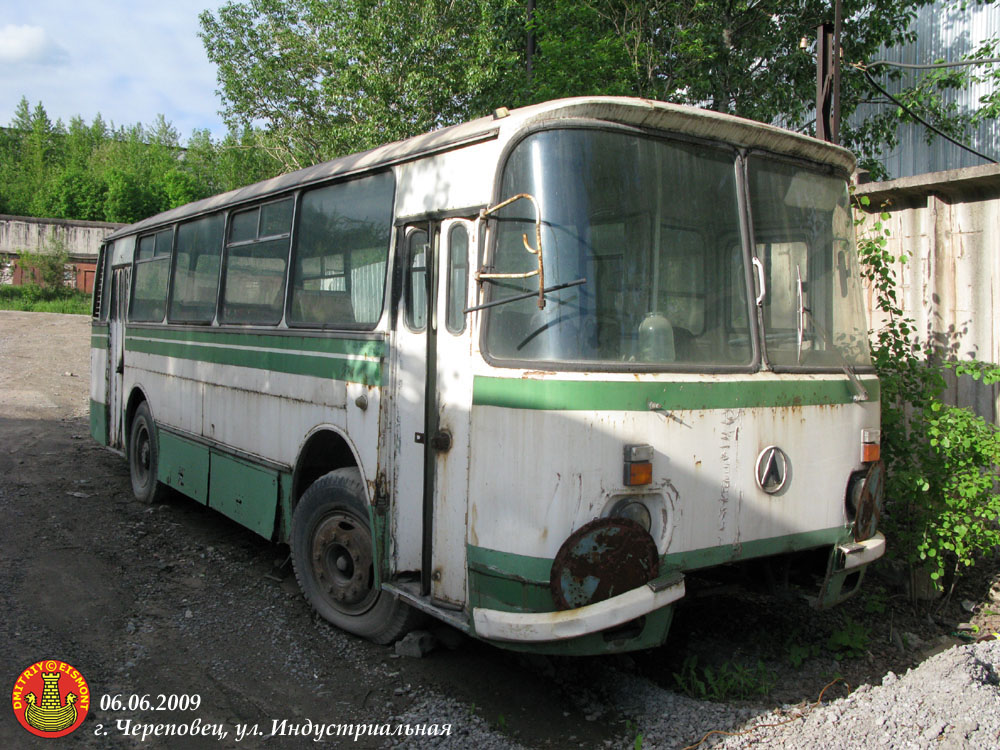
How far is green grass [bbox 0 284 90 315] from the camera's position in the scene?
3053 centimetres

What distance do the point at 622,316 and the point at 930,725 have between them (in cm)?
202

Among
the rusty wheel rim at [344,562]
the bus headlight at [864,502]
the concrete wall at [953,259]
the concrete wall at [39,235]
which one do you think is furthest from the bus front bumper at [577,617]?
the concrete wall at [39,235]

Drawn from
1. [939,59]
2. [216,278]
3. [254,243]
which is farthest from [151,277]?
[939,59]

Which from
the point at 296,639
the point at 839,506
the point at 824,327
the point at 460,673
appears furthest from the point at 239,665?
the point at 824,327

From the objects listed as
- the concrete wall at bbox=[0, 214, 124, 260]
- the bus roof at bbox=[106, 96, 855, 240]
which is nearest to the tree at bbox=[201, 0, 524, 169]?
the bus roof at bbox=[106, 96, 855, 240]

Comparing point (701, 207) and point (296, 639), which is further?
point (296, 639)

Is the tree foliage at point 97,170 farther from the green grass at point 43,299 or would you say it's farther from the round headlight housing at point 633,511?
the round headlight housing at point 633,511

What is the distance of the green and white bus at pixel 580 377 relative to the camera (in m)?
3.41

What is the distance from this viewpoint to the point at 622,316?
355cm

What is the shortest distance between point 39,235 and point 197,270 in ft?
112

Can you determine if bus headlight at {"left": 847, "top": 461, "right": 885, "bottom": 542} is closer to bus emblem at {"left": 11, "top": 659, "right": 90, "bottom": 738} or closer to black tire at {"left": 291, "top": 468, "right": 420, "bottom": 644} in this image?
black tire at {"left": 291, "top": 468, "right": 420, "bottom": 644}

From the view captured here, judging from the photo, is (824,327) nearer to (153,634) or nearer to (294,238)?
(294,238)

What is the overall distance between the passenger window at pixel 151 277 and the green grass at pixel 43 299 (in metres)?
24.5

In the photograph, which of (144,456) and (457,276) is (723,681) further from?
(144,456)
